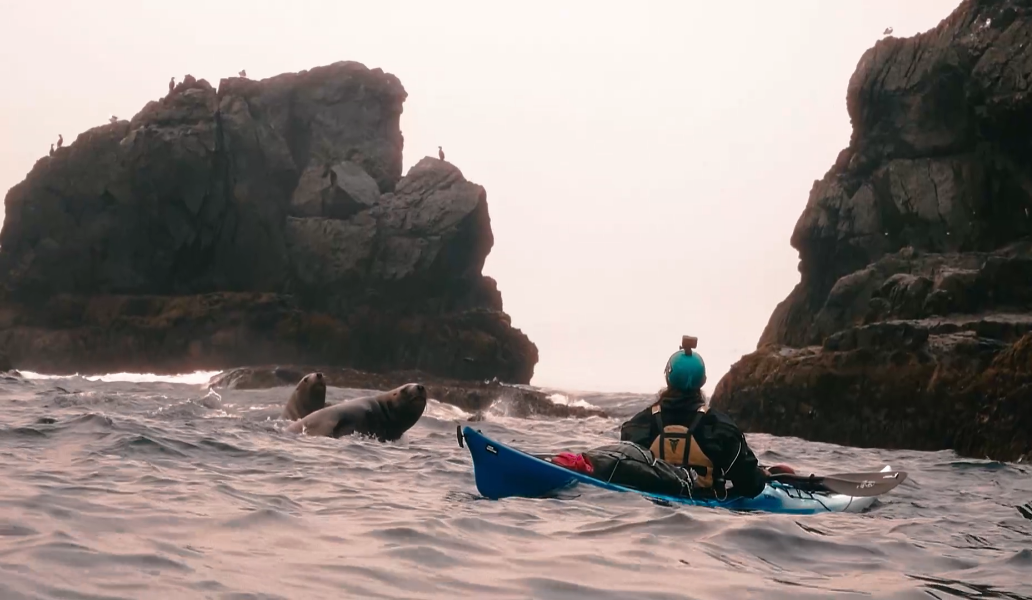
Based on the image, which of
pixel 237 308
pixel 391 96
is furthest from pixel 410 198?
pixel 237 308

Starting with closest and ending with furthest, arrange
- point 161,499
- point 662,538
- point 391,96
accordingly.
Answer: point 662,538 < point 161,499 < point 391,96

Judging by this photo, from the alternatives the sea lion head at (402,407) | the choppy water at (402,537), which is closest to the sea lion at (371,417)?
the sea lion head at (402,407)

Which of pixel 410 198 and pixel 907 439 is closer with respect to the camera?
pixel 907 439

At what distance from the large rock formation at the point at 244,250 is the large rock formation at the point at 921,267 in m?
22.7

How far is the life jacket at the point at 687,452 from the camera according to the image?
7.60m

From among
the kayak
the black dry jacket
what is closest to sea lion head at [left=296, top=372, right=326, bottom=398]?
the kayak

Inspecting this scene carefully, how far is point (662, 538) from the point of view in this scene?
19.1ft

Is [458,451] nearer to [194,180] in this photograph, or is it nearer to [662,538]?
[662,538]

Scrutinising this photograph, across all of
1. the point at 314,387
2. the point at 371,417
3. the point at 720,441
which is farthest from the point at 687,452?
the point at 314,387

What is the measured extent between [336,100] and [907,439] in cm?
4195

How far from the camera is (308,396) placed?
14398 mm

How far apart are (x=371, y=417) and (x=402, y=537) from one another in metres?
7.83

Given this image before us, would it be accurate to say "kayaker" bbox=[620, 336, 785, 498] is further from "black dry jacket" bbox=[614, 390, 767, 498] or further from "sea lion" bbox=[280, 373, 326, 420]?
"sea lion" bbox=[280, 373, 326, 420]

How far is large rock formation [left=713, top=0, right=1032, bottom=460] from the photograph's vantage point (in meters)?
17.5
